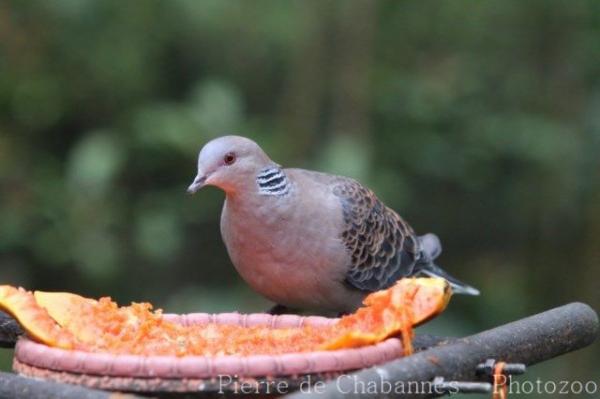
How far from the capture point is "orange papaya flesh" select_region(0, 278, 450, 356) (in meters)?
2.66

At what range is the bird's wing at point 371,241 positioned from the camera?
4180 millimetres

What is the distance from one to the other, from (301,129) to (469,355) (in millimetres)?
3179

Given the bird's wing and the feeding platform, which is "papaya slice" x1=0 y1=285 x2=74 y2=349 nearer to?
the feeding platform

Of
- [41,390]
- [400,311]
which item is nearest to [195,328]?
[400,311]

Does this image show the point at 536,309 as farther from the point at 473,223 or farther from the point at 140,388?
the point at 140,388

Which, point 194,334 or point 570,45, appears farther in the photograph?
Answer: point 570,45

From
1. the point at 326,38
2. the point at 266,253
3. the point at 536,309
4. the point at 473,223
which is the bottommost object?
the point at 266,253

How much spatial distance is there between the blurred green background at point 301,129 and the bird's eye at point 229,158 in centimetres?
151

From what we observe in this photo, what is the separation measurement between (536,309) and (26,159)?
2755mm

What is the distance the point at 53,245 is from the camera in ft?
18.7

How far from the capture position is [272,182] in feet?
13.1

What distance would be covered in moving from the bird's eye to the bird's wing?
0.55 meters

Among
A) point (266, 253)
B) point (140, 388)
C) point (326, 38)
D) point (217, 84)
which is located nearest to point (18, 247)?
point (217, 84)

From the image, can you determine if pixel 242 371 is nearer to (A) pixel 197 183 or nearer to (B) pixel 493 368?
(B) pixel 493 368
